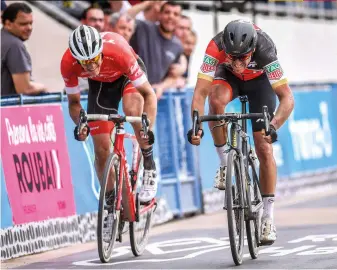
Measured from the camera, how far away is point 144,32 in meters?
14.7

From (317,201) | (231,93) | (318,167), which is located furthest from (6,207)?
(318,167)

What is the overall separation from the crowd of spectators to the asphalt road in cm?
180

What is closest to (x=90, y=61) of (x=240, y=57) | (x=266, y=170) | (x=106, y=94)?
(x=106, y=94)

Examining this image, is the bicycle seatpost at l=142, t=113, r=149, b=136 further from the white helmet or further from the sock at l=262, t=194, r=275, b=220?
the sock at l=262, t=194, r=275, b=220

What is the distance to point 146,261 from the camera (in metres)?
9.97

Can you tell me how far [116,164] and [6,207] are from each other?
4.87ft

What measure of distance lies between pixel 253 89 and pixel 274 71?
470 mm

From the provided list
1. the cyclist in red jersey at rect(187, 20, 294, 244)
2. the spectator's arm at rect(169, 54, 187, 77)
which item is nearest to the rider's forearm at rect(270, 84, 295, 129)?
the cyclist in red jersey at rect(187, 20, 294, 244)

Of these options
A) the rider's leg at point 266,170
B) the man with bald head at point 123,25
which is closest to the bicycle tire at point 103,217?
the rider's leg at point 266,170

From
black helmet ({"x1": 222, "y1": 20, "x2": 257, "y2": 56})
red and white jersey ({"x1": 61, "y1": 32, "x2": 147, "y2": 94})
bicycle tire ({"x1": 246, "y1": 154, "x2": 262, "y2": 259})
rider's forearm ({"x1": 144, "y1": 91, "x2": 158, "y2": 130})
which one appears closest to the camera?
black helmet ({"x1": 222, "y1": 20, "x2": 257, "y2": 56})

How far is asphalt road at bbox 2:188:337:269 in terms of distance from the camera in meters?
9.43

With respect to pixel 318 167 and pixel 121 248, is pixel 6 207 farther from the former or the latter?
pixel 318 167

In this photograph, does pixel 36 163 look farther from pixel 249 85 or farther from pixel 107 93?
pixel 249 85

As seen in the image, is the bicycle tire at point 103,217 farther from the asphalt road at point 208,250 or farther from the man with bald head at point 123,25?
the man with bald head at point 123,25
